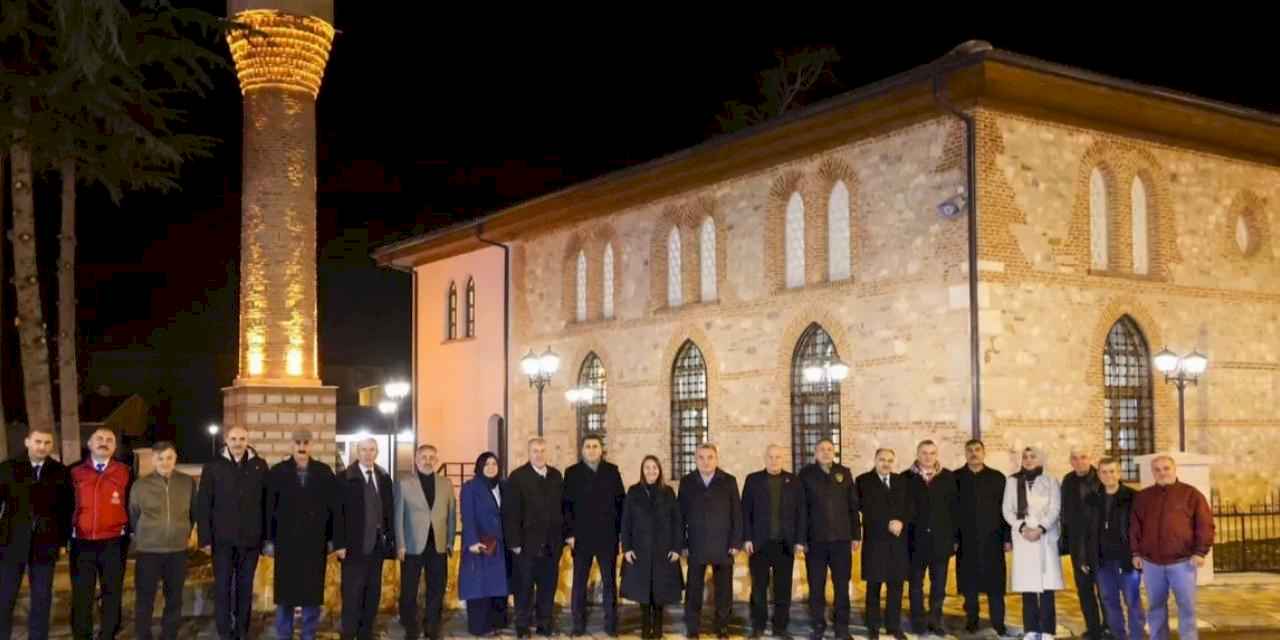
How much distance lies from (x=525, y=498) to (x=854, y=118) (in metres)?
10.3

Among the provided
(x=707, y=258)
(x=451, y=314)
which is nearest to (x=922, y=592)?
(x=707, y=258)

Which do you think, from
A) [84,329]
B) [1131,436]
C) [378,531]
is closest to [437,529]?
[378,531]

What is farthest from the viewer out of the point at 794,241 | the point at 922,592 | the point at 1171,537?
the point at 794,241

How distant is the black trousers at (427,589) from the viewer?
11352mm

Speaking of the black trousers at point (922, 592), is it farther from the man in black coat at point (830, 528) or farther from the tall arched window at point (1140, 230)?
the tall arched window at point (1140, 230)

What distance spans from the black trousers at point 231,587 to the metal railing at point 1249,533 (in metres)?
12.6

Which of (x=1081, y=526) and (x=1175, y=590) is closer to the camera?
(x=1175, y=590)

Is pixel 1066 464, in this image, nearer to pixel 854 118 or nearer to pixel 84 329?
pixel 854 118

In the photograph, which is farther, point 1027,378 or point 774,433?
point 774,433

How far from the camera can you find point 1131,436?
19625 millimetres

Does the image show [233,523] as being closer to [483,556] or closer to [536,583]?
[483,556]

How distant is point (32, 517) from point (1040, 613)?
835 centimetres

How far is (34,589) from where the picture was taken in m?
10.6

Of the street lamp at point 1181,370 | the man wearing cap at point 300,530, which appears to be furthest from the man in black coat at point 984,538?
the street lamp at point 1181,370
